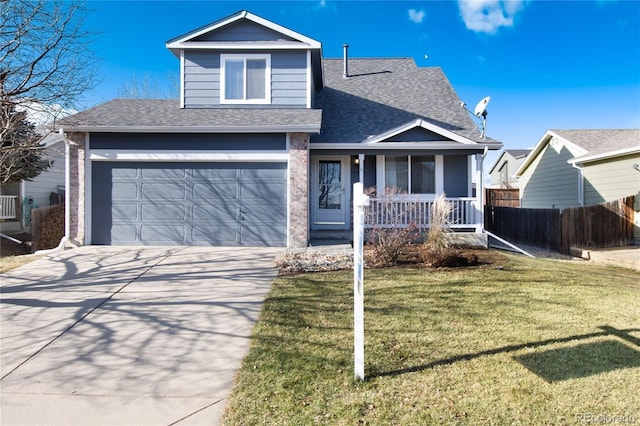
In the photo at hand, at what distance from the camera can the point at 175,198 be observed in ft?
33.9

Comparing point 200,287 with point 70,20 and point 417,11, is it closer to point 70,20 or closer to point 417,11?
point 70,20

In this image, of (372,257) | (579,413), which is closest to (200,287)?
(372,257)

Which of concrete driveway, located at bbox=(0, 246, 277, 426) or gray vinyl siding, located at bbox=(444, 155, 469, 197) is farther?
gray vinyl siding, located at bbox=(444, 155, 469, 197)

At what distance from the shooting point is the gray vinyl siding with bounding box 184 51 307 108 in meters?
11.6

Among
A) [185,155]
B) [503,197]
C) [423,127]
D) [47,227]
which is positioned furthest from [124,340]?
[503,197]

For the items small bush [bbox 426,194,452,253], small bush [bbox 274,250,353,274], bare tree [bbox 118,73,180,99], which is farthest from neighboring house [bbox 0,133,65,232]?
small bush [bbox 426,194,452,253]

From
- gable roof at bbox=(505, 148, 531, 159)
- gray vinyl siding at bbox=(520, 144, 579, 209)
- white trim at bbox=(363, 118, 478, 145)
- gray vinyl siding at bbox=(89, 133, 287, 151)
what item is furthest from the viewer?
gable roof at bbox=(505, 148, 531, 159)

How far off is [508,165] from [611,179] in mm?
22006

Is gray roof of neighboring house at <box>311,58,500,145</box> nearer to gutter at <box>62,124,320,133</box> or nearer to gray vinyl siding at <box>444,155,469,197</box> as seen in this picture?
gray vinyl siding at <box>444,155,469,197</box>

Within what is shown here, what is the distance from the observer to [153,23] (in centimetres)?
1318

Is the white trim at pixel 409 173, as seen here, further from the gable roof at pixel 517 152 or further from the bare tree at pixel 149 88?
the gable roof at pixel 517 152

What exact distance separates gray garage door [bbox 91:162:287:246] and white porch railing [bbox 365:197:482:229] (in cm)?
261

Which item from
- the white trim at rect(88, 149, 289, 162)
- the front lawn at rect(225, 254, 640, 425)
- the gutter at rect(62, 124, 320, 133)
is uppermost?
the gutter at rect(62, 124, 320, 133)

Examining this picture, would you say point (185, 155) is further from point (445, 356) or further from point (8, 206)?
point (8, 206)
